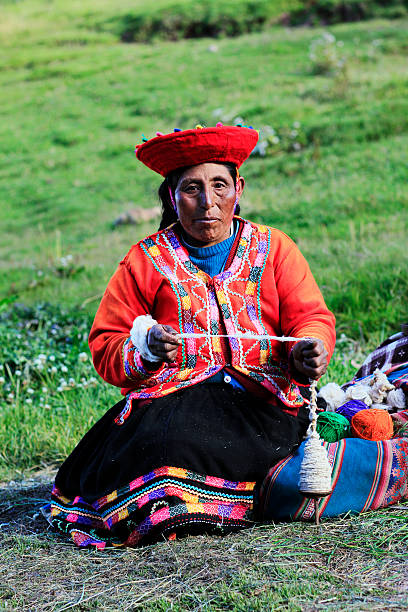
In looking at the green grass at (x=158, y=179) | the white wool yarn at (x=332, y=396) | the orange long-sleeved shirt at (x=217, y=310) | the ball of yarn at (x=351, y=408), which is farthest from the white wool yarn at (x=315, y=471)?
the green grass at (x=158, y=179)

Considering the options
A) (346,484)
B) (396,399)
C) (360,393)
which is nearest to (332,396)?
(360,393)

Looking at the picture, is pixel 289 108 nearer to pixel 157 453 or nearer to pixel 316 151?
pixel 316 151

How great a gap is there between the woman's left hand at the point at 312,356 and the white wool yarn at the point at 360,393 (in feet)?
2.55

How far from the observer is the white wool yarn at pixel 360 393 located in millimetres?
3674

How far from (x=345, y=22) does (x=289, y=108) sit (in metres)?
9.60

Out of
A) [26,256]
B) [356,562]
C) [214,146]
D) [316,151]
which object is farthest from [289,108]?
[356,562]

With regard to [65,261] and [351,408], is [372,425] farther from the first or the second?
[65,261]

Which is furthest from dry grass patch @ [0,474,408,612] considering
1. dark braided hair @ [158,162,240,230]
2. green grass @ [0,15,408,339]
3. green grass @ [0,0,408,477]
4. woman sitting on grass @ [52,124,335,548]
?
green grass @ [0,15,408,339]

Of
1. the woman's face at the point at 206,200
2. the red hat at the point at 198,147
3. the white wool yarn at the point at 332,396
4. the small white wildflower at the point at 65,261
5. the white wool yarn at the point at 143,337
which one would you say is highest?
the red hat at the point at 198,147

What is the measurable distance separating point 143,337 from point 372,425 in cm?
110

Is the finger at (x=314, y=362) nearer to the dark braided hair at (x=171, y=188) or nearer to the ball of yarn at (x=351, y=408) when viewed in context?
the ball of yarn at (x=351, y=408)

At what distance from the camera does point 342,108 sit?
11.3 metres

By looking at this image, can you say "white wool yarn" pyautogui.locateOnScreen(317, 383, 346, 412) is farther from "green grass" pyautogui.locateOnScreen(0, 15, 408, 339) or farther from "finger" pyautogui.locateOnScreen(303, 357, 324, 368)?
"green grass" pyautogui.locateOnScreen(0, 15, 408, 339)

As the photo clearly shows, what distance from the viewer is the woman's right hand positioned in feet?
9.31
